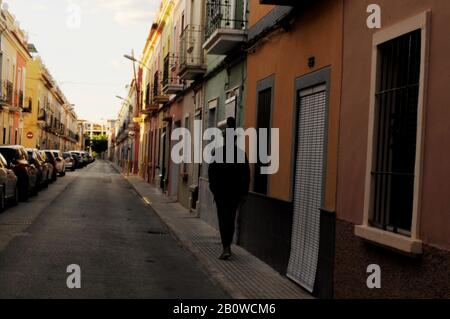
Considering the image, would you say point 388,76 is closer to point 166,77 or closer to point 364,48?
point 364,48

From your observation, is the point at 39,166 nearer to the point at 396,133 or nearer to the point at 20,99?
the point at 20,99

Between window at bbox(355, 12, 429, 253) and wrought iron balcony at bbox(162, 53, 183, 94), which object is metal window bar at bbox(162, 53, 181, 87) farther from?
window at bbox(355, 12, 429, 253)

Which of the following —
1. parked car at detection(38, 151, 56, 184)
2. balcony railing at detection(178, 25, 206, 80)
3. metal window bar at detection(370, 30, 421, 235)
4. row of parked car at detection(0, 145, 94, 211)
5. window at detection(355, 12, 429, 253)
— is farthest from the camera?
parked car at detection(38, 151, 56, 184)

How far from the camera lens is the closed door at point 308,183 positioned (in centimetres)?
758

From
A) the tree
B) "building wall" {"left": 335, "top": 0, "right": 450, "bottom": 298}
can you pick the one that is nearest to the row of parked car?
"building wall" {"left": 335, "top": 0, "right": 450, "bottom": 298}

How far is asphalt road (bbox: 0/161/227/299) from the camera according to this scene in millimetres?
7402

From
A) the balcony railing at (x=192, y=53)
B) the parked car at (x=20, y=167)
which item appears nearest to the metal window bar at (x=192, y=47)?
the balcony railing at (x=192, y=53)

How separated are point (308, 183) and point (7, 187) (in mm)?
11054

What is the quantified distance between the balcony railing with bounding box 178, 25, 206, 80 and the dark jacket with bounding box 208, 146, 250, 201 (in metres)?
7.18

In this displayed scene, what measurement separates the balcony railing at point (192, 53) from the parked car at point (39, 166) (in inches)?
320

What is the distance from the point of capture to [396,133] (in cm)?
579

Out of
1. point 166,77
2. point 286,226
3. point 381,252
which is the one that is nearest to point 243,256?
point 286,226

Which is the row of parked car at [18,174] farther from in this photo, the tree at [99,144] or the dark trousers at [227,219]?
the tree at [99,144]

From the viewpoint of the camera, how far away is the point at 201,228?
14.2 meters
